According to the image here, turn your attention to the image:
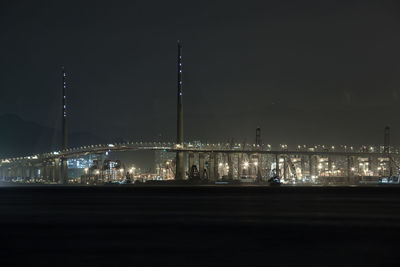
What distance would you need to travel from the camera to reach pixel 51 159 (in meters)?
139
